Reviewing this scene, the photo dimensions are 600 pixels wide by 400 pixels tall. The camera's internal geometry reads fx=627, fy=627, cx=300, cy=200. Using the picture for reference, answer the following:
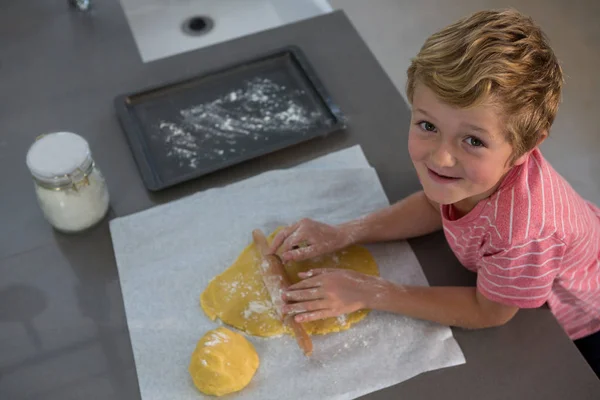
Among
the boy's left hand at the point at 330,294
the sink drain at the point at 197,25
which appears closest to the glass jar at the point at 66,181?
the boy's left hand at the point at 330,294

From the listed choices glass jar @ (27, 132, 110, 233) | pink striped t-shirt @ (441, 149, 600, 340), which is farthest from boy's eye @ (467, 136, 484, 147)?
glass jar @ (27, 132, 110, 233)

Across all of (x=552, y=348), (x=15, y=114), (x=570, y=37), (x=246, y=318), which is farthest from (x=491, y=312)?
(x=570, y=37)

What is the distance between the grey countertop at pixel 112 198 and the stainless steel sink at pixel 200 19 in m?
0.08

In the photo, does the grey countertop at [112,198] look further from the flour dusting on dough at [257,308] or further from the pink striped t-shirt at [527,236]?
the flour dusting on dough at [257,308]

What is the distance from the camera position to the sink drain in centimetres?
152

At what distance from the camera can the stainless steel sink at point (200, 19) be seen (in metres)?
1.48

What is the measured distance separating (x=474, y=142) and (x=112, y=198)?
2.14ft

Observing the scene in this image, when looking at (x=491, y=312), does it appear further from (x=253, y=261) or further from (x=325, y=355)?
(x=253, y=261)

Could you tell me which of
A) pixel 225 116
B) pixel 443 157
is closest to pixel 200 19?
pixel 225 116

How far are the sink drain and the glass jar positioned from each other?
0.61 m

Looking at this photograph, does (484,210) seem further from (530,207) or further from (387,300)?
(387,300)

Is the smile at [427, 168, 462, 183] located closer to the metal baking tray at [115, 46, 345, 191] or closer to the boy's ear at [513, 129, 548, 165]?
the boy's ear at [513, 129, 548, 165]

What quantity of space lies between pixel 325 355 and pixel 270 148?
40cm

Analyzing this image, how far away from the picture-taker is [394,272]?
101 cm
